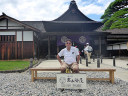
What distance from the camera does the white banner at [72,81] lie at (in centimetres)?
367

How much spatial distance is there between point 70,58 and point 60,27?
1428cm

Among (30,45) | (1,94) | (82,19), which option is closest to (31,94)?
(1,94)

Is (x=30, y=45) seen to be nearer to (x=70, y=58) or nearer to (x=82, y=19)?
(x=82, y=19)

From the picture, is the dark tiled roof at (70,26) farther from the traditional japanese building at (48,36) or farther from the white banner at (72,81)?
the white banner at (72,81)

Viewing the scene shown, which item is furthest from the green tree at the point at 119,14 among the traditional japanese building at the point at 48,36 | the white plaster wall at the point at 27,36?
the white plaster wall at the point at 27,36

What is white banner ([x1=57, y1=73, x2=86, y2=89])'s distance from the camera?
3.67m

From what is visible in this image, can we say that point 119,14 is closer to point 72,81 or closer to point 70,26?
point 70,26

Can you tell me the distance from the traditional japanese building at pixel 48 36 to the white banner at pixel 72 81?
36.4 feet

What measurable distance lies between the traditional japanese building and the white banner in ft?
36.4

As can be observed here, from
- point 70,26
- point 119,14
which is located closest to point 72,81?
point 119,14

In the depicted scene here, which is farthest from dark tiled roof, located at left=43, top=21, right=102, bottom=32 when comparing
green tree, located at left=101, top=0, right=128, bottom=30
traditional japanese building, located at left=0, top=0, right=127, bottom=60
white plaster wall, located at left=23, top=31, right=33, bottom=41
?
white plaster wall, located at left=23, top=31, right=33, bottom=41

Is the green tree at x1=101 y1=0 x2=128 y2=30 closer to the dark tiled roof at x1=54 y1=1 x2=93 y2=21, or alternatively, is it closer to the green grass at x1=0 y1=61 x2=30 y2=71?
the dark tiled roof at x1=54 y1=1 x2=93 y2=21

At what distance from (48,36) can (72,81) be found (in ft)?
43.3

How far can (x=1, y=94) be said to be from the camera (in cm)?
347
